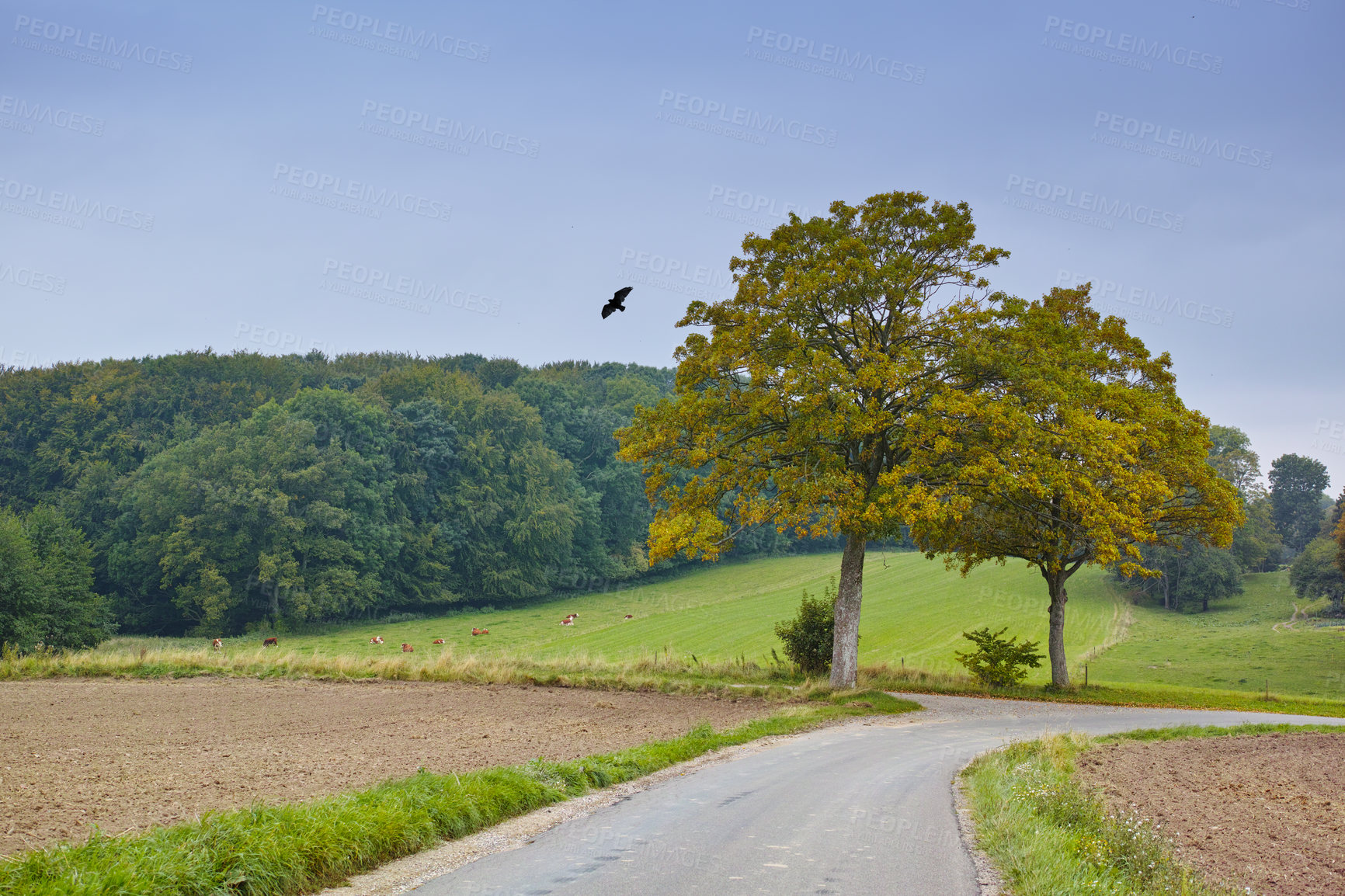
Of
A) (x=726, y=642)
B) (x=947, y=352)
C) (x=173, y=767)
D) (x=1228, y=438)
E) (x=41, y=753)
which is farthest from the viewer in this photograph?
(x=1228, y=438)

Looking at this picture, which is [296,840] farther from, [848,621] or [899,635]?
[899,635]

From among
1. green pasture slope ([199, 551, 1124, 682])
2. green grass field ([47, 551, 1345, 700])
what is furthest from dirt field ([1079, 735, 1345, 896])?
green pasture slope ([199, 551, 1124, 682])

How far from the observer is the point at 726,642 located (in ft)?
149

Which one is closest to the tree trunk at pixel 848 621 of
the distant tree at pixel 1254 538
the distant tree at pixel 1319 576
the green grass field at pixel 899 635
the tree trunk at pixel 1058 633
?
the green grass field at pixel 899 635

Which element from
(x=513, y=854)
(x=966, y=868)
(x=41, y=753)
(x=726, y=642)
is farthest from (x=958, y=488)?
(x=726, y=642)

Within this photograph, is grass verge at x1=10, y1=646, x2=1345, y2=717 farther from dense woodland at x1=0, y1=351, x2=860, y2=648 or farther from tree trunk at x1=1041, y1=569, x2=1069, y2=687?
dense woodland at x1=0, y1=351, x2=860, y2=648

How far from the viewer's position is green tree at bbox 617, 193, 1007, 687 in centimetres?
2162

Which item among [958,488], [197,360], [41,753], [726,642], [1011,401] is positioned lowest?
[726,642]

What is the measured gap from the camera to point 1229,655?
4100 centimetres

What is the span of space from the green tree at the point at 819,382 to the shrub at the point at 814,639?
3.07 meters

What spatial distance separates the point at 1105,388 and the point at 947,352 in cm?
489

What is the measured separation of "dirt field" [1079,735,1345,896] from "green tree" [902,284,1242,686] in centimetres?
627

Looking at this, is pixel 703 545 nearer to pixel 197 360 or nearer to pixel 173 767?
pixel 173 767

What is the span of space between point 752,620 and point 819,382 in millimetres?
32837
